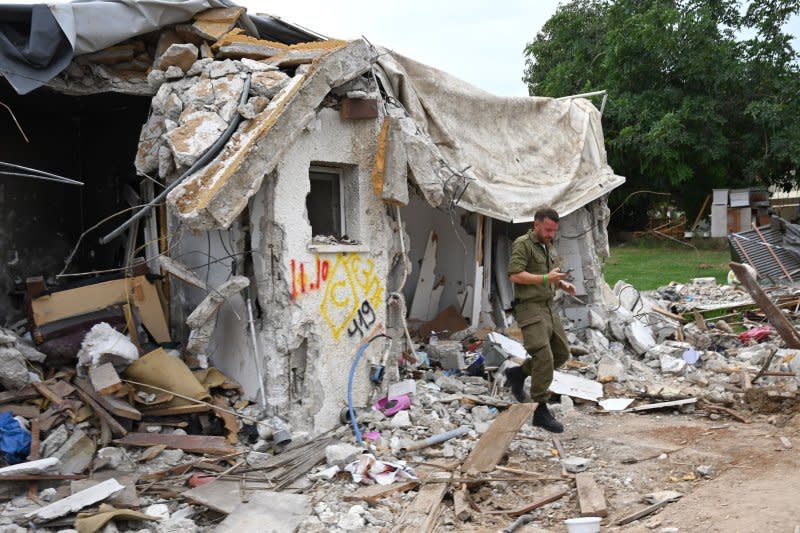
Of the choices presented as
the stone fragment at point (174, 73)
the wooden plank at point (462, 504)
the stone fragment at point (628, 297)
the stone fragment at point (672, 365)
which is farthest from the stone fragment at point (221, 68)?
the stone fragment at point (628, 297)

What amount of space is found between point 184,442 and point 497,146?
6248 millimetres

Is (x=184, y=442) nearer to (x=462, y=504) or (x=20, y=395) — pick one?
(x=20, y=395)

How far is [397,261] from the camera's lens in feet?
27.8

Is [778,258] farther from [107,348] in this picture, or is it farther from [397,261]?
[107,348]

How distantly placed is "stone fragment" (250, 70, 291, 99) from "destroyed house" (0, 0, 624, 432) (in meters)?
0.01

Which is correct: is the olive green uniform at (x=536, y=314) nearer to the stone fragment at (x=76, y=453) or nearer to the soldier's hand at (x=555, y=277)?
the soldier's hand at (x=555, y=277)

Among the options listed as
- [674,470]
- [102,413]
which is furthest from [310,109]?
[674,470]

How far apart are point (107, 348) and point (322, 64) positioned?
3.17 m

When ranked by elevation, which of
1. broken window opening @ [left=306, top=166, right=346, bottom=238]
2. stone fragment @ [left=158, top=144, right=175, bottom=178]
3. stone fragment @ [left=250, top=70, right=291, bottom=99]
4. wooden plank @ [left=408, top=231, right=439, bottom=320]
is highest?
stone fragment @ [left=250, top=70, right=291, bottom=99]

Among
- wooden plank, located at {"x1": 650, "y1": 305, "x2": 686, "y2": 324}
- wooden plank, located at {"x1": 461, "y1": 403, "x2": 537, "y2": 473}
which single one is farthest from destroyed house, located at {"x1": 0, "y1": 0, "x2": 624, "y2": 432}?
wooden plank, located at {"x1": 650, "y1": 305, "x2": 686, "y2": 324}

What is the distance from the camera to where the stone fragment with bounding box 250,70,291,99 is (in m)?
6.95

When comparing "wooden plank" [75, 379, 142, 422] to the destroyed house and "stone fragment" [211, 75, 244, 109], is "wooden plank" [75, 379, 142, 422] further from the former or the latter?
"stone fragment" [211, 75, 244, 109]

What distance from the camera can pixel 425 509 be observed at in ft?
17.7

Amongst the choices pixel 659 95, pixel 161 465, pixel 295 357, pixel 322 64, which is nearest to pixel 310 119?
pixel 322 64
